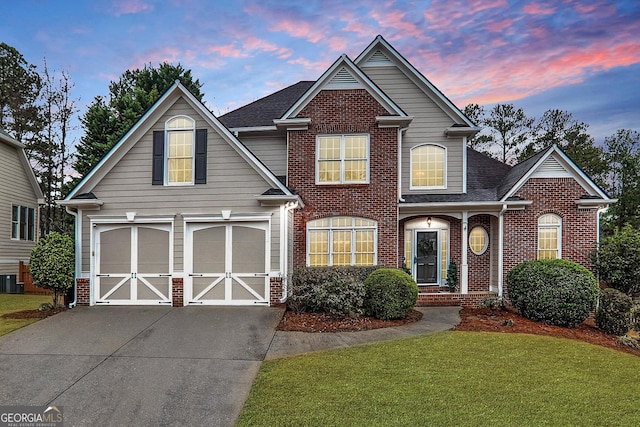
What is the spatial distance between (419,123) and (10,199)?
20322 mm

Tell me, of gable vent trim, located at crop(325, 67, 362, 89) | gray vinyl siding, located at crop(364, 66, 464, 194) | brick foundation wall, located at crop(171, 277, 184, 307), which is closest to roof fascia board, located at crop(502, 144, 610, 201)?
gray vinyl siding, located at crop(364, 66, 464, 194)

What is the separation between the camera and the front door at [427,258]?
1408 centimetres

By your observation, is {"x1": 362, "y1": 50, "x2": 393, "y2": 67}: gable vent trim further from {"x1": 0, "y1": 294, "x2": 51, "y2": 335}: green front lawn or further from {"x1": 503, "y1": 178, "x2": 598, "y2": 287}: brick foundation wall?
{"x1": 0, "y1": 294, "x2": 51, "y2": 335}: green front lawn

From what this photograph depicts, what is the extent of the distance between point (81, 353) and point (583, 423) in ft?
29.2

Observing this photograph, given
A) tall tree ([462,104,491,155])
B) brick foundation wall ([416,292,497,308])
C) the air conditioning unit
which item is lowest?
the air conditioning unit

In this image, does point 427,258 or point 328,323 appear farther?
point 427,258

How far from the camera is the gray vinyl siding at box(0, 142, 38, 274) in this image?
58.7 ft

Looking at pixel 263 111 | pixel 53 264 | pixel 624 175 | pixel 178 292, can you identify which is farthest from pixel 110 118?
pixel 624 175

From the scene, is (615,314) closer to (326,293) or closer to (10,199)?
(326,293)

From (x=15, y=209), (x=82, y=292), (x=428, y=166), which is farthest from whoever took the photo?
(x=15, y=209)

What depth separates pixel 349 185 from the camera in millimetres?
12555

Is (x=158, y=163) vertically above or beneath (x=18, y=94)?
beneath

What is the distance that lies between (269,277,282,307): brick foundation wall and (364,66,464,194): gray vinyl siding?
20.2 ft

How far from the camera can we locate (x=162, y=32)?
53.2ft
